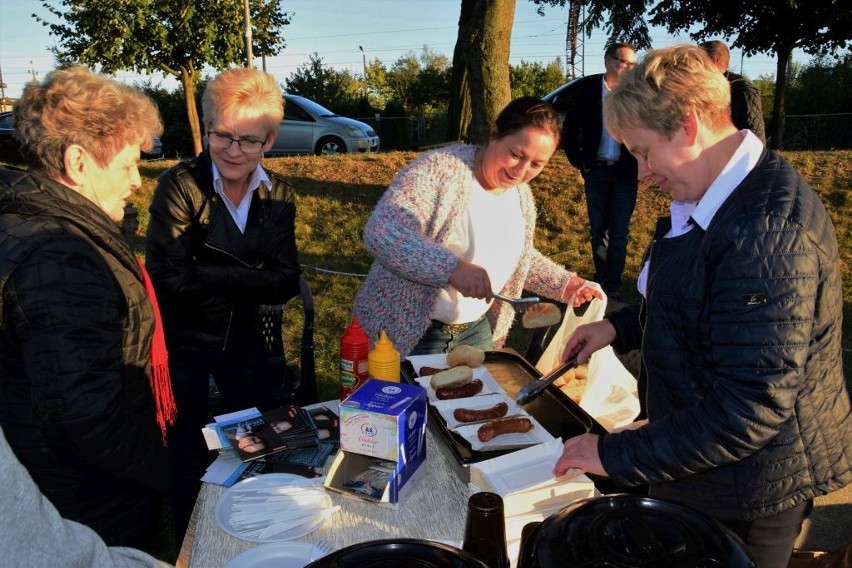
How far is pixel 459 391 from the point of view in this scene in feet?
6.38

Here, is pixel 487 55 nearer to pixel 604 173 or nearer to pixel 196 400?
pixel 604 173

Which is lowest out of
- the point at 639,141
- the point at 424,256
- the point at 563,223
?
the point at 563,223

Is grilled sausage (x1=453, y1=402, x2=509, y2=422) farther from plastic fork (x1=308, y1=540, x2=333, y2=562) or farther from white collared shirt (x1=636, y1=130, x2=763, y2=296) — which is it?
white collared shirt (x1=636, y1=130, x2=763, y2=296)

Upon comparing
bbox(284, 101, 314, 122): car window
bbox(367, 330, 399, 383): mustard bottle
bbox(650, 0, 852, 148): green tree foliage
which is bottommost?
bbox(367, 330, 399, 383): mustard bottle

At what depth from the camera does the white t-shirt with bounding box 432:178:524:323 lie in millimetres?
2461

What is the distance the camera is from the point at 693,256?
1.31m

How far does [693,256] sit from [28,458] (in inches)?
61.9

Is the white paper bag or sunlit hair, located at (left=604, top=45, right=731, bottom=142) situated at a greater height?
sunlit hair, located at (left=604, top=45, right=731, bottom=142)

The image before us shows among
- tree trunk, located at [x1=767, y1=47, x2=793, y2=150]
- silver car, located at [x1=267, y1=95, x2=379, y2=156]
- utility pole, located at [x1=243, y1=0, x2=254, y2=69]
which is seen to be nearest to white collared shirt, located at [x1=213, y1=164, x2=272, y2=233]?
silver car, located at [x1=267, y1=95, x2=379, y2=156]

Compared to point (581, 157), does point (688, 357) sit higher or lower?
lower

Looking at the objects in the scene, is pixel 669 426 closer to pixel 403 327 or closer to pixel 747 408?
pixel 747 408

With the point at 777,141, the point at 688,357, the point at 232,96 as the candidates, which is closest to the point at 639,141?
the point at 688,357

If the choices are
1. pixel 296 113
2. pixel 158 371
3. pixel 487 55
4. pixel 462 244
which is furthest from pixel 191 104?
pixel 158 371

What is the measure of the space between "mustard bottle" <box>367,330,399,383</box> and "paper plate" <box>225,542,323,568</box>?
1.94 ft
